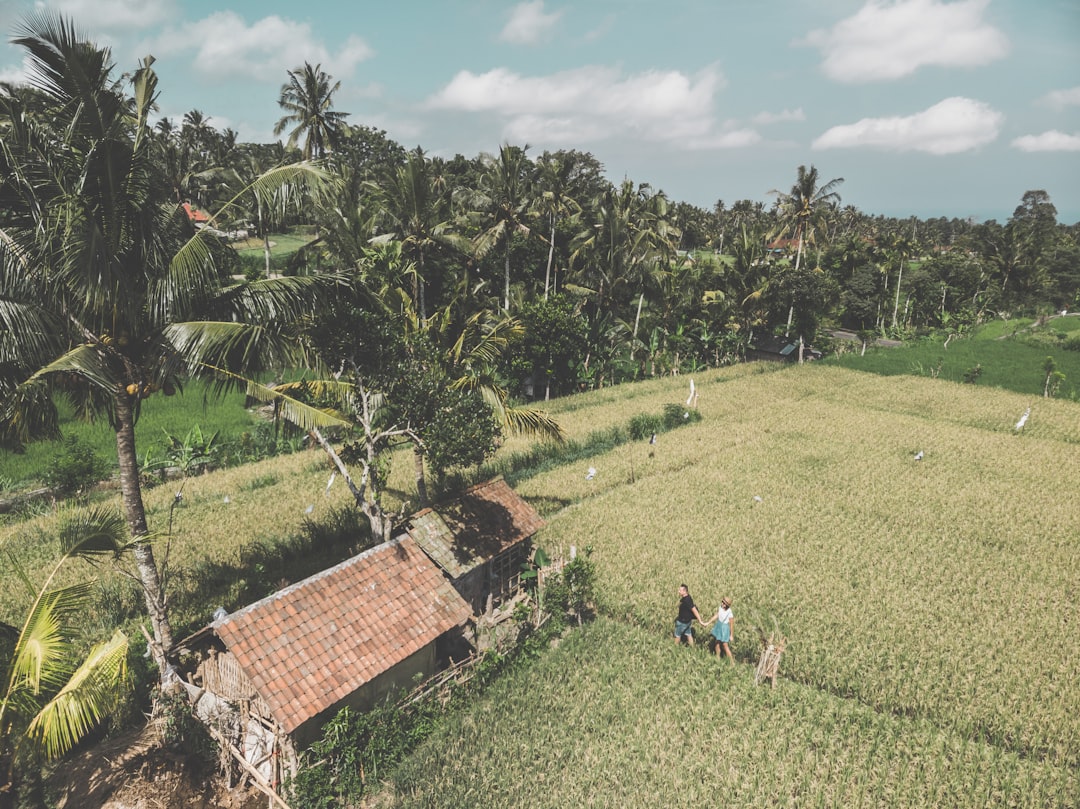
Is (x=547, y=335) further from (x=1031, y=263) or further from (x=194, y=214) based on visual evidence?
(x=1031, y=263)

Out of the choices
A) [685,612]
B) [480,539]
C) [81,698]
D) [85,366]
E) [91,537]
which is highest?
[85,366]

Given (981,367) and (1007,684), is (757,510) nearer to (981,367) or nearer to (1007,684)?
(1007,684)

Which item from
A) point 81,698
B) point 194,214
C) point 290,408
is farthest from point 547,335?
point 194,214

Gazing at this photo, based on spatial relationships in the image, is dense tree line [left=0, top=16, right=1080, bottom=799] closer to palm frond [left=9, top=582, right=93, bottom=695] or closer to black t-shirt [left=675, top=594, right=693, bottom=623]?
palm frond [left=9, top=582, right=93, bottom=695]

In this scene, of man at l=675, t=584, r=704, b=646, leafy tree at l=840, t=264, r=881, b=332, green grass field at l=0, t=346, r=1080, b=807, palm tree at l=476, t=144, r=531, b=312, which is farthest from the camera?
leafy tree at l=840, t=264, r=881, b=332

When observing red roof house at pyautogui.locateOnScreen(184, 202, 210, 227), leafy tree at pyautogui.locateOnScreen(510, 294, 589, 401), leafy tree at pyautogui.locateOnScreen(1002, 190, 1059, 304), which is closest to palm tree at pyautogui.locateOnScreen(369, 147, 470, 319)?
leafy tree at pyautogui.locateOnScreen(510, 294, 589, 401)

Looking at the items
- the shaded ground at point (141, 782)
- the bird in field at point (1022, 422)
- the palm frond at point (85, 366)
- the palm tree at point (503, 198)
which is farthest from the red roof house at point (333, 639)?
the bird in field at point (1022, 422)
